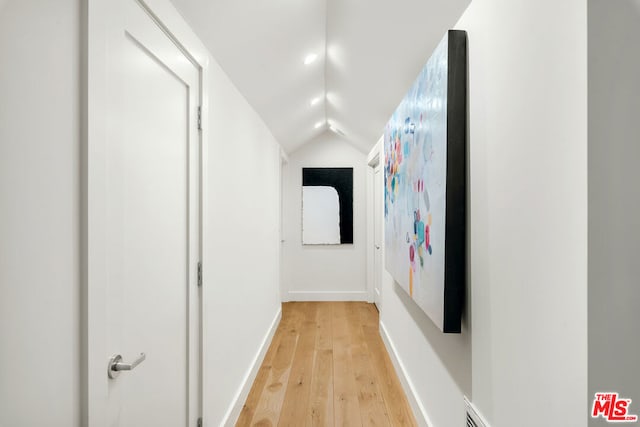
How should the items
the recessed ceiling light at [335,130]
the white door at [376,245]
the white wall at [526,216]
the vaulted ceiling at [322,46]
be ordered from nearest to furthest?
the white wall at [526,216]
the vaulted ceiling at [322,46]
the white door at [376,245]
the recessed ceiling light at [335,130]

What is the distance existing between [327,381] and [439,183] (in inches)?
75.4

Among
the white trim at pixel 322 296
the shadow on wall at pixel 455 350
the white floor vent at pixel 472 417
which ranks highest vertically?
the shadow on wall at pixel 455 350

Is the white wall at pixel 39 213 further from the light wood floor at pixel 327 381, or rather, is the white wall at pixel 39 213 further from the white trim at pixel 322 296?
the white trim at pixel 322 296

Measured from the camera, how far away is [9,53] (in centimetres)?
62

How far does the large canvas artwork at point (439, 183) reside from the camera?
1227 mm

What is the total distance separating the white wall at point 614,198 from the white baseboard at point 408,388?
1.35 metres

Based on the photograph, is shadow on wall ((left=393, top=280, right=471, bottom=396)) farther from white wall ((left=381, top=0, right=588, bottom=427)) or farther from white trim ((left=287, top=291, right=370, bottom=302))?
white trim ((left=287, top=291, right=370, bottom=302))

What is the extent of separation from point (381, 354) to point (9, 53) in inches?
123

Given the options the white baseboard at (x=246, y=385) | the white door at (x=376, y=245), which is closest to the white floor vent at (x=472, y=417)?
the white baseboard at (x=246, y=385)

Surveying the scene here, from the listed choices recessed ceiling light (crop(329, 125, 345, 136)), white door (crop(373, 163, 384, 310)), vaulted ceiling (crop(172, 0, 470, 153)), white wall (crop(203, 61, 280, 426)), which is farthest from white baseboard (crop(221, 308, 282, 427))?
recessed ceiling light (crop(329, 125, 345, 136))

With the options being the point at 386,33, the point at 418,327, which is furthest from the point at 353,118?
the point at 418,327

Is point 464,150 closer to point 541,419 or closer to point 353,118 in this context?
point 541,419

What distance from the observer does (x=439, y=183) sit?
51.8 inches

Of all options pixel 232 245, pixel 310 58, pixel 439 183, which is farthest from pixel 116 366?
pixel 310 58
